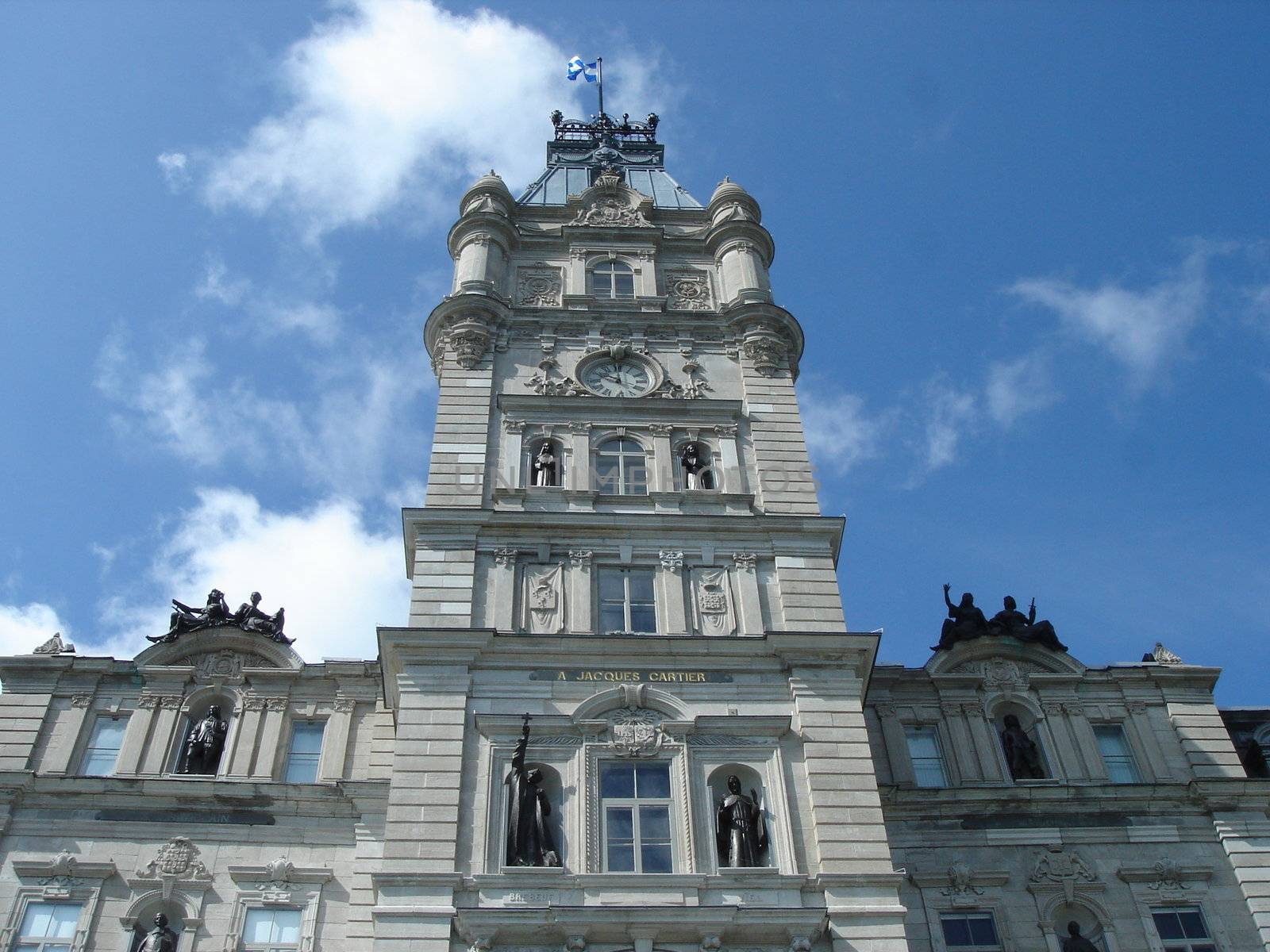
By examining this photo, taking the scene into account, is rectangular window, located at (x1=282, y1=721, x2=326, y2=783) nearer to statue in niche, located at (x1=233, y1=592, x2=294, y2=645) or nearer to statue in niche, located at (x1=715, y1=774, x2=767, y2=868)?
statue in niche, located at (x1=233, y1=592, x2=294, y2=645)

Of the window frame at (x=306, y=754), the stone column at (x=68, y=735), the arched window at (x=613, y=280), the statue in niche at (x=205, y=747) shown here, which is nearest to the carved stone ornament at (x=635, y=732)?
the window frame at (x=306, y=754)

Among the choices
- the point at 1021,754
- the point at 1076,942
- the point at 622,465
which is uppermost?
the point at 622,465

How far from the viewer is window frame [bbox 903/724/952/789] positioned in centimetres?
3294

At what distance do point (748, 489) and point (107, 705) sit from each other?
17.2 metres

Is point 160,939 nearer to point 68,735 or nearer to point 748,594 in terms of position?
point 68,735

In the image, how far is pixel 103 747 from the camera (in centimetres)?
3269

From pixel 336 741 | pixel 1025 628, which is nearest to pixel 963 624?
pixel 1025 628

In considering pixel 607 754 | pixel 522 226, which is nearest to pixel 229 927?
pixel 607 754

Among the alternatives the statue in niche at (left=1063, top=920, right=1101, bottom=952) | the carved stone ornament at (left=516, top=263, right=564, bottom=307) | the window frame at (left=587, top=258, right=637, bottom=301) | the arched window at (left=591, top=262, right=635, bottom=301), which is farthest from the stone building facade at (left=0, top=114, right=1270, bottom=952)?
the arched window at (left=591, top=262, right=635, bottom=301)

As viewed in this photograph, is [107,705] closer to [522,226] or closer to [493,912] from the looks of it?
[493,912]

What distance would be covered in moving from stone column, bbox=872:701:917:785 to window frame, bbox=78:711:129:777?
61.8 feet

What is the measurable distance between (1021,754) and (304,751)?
17956 millimetres

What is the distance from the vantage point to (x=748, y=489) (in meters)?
34.9

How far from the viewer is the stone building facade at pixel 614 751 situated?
2606 cm
